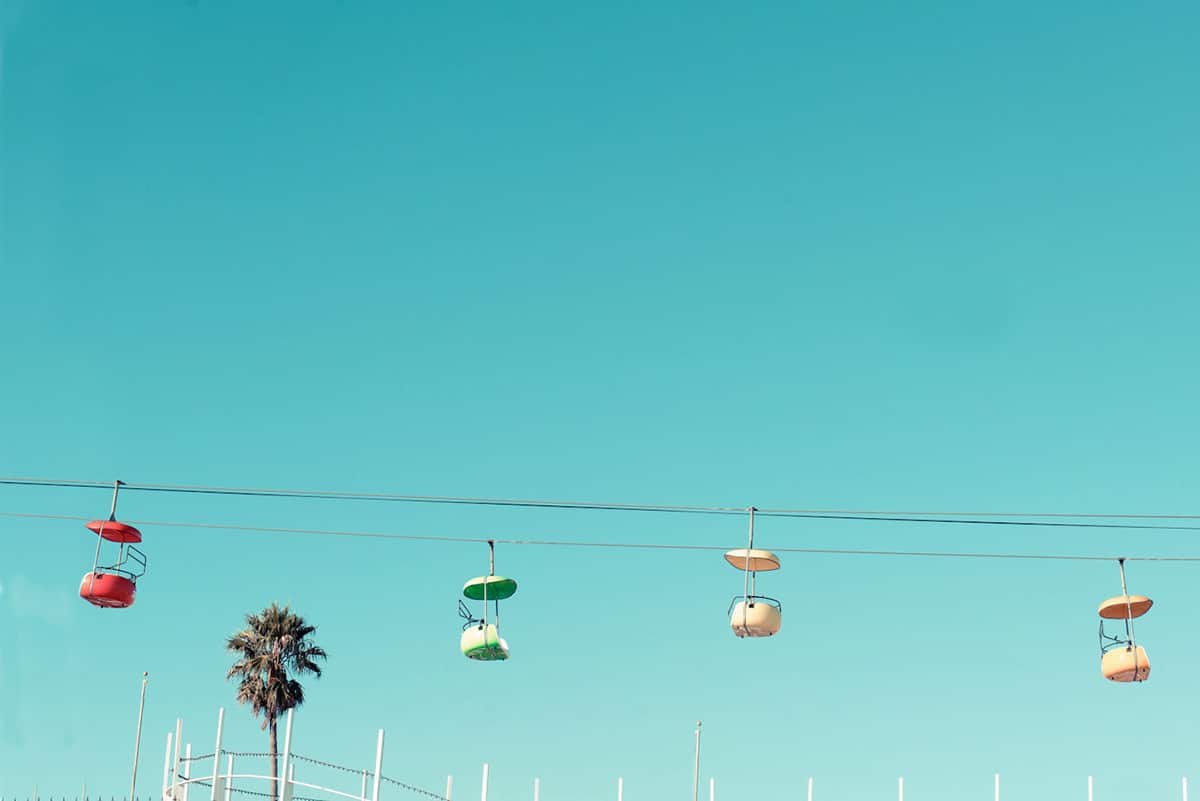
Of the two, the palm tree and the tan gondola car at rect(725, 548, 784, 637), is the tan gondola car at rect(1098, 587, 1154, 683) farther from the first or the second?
the palm tree

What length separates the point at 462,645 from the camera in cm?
1800

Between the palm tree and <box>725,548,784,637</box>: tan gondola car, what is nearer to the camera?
<box>725,548,784,637</box>: tan gondola car

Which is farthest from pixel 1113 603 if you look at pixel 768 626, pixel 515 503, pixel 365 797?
pixel 365 797

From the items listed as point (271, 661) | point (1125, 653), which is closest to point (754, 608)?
point (1125, 653)

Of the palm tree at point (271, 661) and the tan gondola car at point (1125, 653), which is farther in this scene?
the palm tree at point (271, 661)

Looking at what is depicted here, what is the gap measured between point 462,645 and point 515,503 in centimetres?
182

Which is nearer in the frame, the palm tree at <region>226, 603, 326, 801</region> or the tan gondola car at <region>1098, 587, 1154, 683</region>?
the tan gondola car at <region>1098, 587, 1154, 683</region>

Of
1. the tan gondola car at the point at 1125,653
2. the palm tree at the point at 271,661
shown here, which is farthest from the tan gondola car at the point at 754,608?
the palm tree at the point at 271,661

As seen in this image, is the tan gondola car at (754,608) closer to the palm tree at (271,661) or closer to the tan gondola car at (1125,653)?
the tan gondola car at (1125,653)

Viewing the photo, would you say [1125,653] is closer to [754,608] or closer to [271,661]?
[754,608]

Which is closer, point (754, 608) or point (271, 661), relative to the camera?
point (754, 608)

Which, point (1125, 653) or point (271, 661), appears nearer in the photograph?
point (1125, 653)

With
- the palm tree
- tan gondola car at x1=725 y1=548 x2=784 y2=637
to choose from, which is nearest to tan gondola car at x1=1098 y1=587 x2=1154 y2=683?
tan gondola car at x1=725 y1=548 x2=784 y2=637

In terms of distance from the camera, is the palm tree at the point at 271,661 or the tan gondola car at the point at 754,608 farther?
the palm tree at the point at 271,661
